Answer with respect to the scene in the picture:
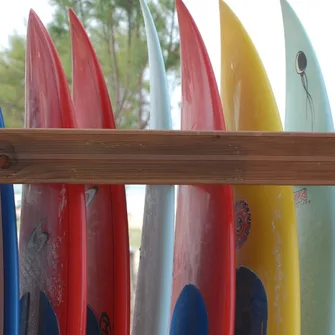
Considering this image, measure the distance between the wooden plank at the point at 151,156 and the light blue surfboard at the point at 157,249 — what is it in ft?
0.33

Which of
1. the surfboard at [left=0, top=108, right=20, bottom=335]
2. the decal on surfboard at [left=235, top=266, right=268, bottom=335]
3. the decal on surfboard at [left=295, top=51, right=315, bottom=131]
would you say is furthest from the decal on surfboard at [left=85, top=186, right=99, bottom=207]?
the decal on surfboard at [left=295, top=51, right=315, bottom=131]

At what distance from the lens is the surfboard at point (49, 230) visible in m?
0.58

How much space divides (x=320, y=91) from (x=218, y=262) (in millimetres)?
297

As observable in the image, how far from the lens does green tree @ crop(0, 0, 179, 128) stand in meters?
1.45

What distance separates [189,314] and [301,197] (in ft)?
0.77

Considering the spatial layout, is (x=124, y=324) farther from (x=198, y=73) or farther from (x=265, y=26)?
(x=265, y=26)

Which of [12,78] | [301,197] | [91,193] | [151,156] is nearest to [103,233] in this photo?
[91,193]

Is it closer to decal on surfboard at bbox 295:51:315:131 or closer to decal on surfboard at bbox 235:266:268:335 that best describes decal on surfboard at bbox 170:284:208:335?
decal on surfboard at bbox 235:266:268:335

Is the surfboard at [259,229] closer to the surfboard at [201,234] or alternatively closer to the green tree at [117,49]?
the surfboard at [201,234]

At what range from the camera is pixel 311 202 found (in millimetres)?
707

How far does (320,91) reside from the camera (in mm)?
724

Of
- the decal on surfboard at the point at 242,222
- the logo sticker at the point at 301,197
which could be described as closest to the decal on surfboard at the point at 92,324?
the decal on surfboard at the point at 242,222

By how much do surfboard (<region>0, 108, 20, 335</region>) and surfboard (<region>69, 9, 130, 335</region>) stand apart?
0.37ft

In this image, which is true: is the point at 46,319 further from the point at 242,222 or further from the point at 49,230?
the point at 242,222
